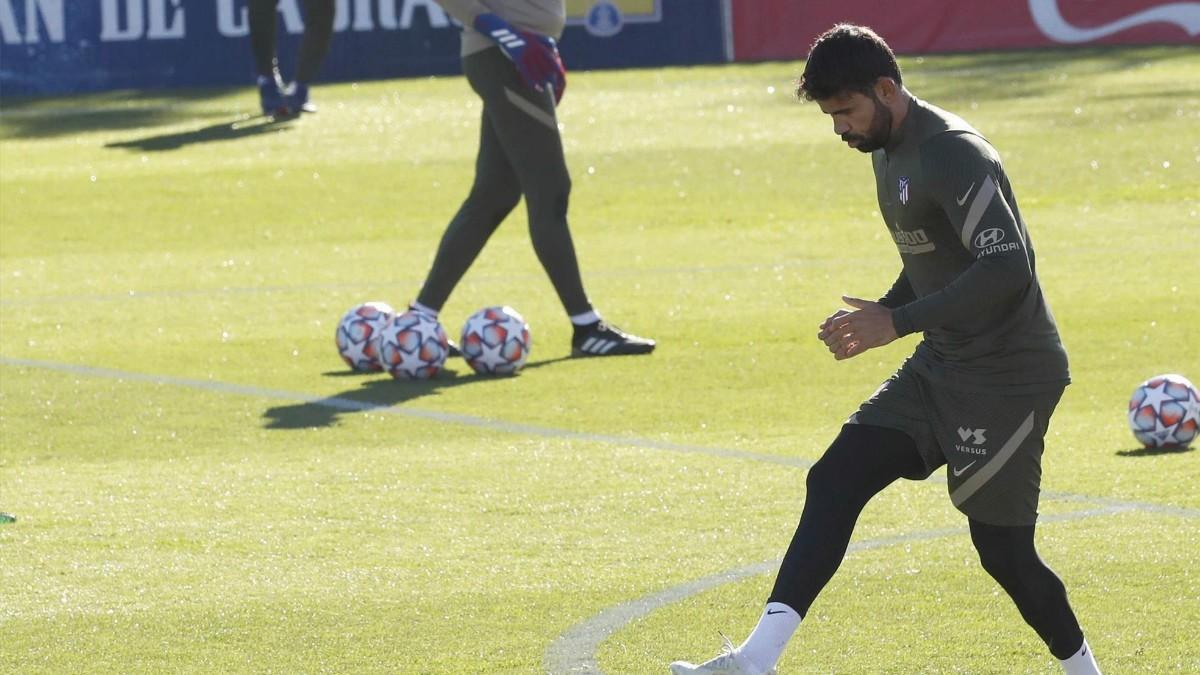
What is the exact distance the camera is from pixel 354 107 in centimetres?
2370

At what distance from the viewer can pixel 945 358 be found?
5555 mm

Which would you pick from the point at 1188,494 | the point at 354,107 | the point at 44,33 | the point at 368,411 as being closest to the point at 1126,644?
the point at 1188,494

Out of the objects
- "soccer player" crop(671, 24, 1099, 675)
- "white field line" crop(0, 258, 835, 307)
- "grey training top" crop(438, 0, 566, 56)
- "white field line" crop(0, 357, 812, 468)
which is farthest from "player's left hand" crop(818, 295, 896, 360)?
"white field line" crop(0, 258, 835, 307)

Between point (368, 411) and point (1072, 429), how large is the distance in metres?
3.25

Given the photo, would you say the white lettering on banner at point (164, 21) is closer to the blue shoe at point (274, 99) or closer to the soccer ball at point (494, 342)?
the blue shoe at point (274, 99)

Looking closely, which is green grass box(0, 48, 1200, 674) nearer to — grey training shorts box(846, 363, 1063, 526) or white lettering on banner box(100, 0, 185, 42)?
grey training shorts box(846, 363, 1063, 526)

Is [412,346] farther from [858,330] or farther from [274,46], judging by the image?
[274,46]

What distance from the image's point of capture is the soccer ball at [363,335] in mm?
11453

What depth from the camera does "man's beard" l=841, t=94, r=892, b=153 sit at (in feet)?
17.7

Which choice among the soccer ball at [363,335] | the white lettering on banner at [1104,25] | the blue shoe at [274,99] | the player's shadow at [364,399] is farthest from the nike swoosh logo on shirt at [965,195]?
the white lettering on banner at [1104,25]

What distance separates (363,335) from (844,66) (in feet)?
21.2

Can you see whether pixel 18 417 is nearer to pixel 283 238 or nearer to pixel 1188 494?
pixel 1188 494

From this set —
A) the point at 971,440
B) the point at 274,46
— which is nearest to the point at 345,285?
the point at 274,46

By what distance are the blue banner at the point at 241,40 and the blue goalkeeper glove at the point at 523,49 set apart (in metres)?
12.9
